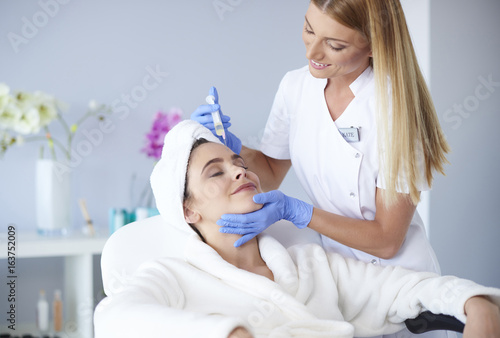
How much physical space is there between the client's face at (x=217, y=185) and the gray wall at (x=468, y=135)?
5.92 feet

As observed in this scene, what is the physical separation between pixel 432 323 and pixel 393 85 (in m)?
0.62

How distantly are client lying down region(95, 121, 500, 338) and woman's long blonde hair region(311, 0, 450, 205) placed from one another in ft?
0.83

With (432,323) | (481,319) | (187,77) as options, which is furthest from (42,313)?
(481,319)

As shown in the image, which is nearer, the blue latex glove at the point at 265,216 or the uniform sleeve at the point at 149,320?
the uniform sleeve at the point at 149,320

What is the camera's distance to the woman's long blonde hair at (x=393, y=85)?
146 centimetres

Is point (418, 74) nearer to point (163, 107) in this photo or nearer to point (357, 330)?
point (357, 330)

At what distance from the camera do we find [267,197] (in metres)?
1.49

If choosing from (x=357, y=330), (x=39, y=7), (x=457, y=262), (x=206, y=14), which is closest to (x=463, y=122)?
(x=457, y=262)

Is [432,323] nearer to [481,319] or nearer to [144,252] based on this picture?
[481,319]

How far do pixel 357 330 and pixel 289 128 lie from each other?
2.25ft

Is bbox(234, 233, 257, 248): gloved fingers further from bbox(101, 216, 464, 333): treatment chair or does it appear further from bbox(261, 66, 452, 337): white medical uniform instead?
bbox(261, 66, 452, 337): white medical uniform

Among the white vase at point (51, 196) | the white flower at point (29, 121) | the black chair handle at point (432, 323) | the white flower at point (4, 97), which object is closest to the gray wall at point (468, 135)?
the black chair handle at point (432, 323)

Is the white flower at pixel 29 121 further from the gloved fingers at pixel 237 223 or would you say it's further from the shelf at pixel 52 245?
the gloved fingers at pixel 237 223

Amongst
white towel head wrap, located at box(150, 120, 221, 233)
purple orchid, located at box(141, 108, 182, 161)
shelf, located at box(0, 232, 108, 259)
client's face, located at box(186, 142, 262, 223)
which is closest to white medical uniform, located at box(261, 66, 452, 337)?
client's face, located at box(186, 142, 262, 223)
